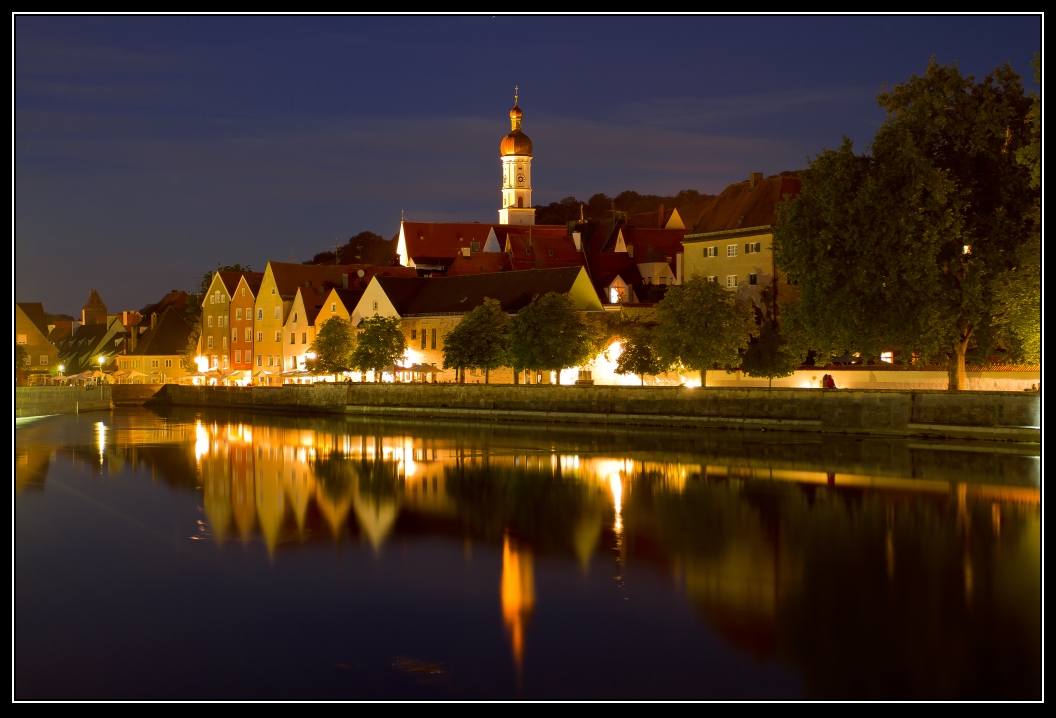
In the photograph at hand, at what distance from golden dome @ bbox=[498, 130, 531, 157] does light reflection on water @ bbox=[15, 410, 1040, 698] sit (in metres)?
89.6

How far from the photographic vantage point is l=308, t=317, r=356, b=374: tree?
7056 centimetres

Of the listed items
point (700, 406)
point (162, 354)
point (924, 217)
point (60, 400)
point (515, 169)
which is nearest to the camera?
point (924, 217)

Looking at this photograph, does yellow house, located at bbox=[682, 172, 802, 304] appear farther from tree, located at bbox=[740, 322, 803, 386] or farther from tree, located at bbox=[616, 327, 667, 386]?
tree, located at bbox=[740, 322, 803, 386]

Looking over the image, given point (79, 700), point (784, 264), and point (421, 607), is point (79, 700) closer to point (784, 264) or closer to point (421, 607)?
point (421, 607)

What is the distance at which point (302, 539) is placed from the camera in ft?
78.6

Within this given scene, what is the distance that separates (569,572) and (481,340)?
41.5 meters

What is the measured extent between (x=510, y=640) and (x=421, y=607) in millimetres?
2299

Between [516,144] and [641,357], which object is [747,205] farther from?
[516,144]

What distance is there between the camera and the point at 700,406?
158ft

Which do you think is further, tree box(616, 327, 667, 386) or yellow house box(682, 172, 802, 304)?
yellow house box(682, 172, 802, 304)

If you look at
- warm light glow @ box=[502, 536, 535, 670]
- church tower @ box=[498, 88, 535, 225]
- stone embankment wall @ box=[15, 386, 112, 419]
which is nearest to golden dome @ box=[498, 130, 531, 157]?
church tower @ box=[498, 88, 535, 225]

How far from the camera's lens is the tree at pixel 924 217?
129 feet

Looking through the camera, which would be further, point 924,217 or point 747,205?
point 747,205

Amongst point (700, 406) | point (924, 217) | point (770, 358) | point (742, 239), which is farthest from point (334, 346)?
point (924, 217)
